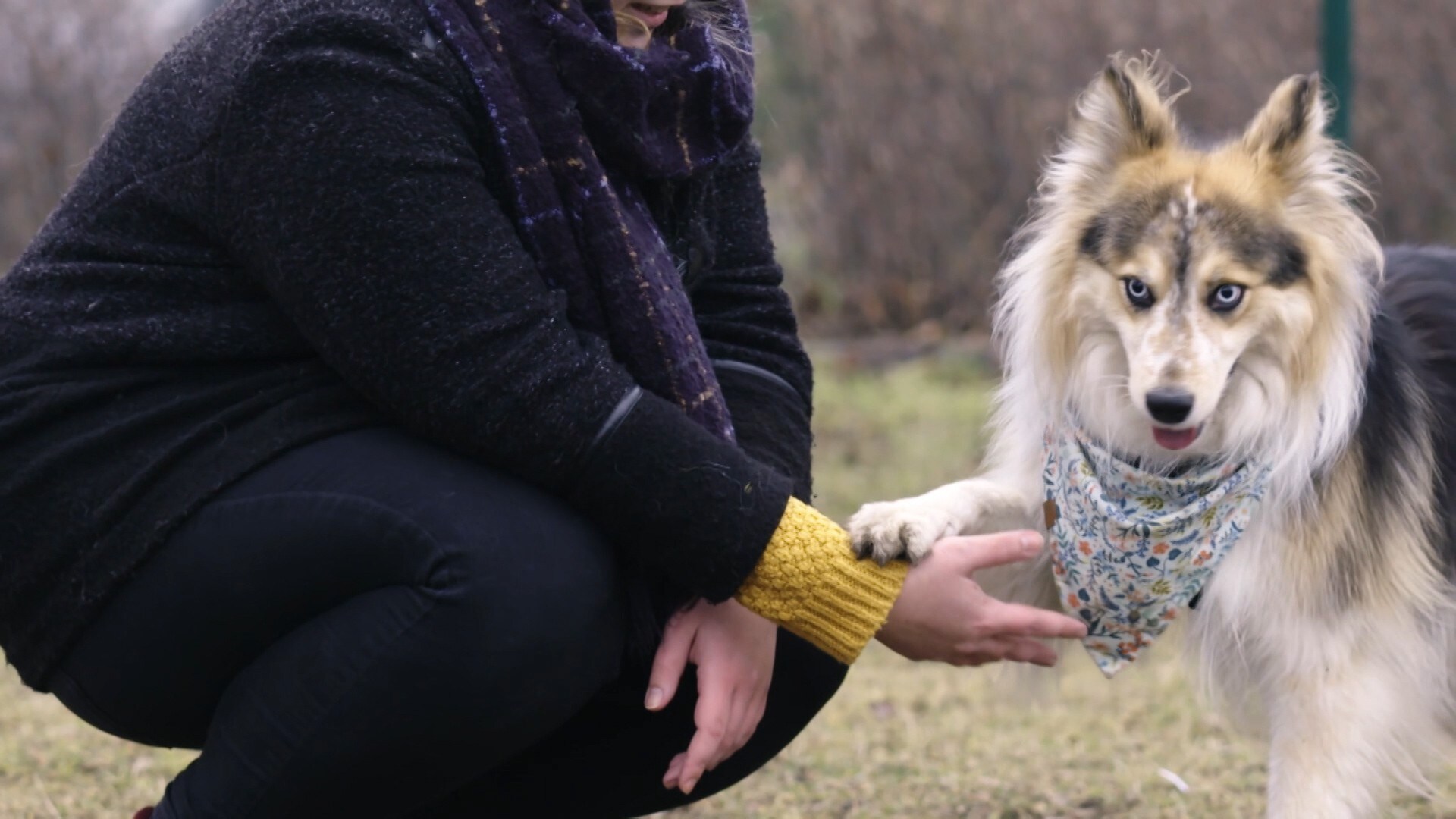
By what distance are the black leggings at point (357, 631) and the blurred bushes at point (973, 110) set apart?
195 inches

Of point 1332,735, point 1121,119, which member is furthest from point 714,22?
point 1332,735

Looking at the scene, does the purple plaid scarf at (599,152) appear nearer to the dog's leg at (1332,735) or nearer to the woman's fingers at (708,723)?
the woman's fingers at (708,723)

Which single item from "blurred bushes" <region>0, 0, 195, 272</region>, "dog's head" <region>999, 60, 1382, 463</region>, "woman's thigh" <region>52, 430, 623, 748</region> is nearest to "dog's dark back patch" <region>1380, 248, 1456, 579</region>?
"dog's head" <region>999, 60, 1382, 463</region>

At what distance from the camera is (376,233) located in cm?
160

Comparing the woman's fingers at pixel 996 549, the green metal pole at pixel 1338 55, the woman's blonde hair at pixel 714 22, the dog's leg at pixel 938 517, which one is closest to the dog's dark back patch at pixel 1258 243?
the dog's leg at pixel 938 517

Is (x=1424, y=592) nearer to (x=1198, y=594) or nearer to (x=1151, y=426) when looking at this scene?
(x=1198, y=594)

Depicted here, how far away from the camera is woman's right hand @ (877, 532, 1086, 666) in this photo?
1815mm

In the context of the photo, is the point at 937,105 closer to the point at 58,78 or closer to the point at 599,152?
the point at 58,78

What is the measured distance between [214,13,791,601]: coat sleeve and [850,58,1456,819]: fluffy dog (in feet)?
1.48

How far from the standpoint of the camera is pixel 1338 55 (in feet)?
15.6

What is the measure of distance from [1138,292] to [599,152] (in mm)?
816

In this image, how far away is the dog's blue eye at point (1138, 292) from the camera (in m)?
2.18

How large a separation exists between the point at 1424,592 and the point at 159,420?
1.70 meters

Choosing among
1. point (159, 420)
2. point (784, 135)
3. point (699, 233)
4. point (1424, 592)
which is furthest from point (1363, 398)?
point (784, 135)
